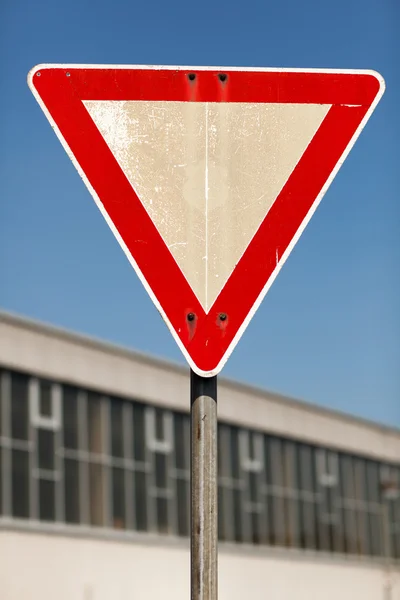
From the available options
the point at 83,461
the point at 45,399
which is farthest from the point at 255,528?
the point at 45,399

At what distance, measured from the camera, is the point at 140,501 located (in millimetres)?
36906

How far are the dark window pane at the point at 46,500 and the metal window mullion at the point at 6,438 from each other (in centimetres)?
143

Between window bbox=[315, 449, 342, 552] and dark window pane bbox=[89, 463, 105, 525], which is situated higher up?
window bbox=[315, 449, 342, 552]

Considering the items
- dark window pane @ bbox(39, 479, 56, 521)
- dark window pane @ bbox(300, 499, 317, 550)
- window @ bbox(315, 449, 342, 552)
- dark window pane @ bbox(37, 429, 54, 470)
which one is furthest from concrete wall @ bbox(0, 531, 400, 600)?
dark window pane @ bbox(37, 429, 54, 470)

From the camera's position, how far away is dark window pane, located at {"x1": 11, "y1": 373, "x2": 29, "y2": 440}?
31.7 metres

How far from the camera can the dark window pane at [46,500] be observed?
106ft

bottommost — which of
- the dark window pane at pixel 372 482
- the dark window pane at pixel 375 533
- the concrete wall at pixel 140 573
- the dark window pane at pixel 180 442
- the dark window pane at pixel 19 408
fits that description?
the concrete wall at pixel 140 573

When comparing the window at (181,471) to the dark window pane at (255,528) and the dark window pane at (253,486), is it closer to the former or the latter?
the dark window pane at (255,528)

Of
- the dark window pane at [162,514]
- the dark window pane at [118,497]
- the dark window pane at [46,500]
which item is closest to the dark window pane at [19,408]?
the dark window pane at [46,500]

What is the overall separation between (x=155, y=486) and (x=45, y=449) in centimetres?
585

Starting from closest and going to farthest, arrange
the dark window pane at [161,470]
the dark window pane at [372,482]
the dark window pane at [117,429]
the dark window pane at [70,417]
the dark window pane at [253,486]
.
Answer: the dark window pane at [70,417] → the dark window pane at [117,429] → the dark window pane at [161,470] → the dark window pane at [253,486] → the dark window pane at [372,482]

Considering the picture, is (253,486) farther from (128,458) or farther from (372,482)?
(372,482)

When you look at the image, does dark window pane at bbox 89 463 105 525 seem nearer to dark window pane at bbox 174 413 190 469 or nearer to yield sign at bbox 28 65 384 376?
dark window pane at bbox 174 413 190 469

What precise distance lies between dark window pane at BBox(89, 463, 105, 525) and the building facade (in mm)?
39
